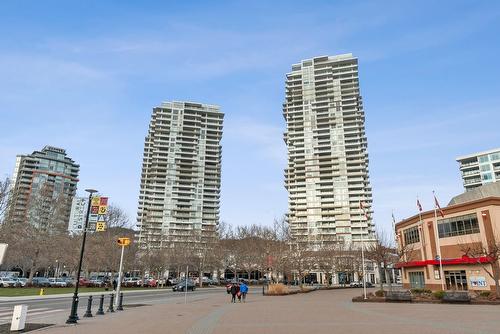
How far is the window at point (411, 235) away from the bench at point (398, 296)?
835 inches

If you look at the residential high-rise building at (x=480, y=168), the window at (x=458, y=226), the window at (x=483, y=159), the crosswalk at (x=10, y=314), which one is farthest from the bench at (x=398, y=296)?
the window at (x=483, y=159)

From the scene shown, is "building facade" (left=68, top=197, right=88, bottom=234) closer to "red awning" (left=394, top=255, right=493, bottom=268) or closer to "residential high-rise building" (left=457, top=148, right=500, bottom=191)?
"red awning" (left=394, top=255, right=493, bottom=268)

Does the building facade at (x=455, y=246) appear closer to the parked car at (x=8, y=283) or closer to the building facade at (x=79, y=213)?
the building facade at (x=79, y=213)

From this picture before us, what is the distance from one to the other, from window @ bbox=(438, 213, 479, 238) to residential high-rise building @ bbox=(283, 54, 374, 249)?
86.4 m

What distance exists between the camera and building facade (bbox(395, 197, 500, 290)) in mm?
38531

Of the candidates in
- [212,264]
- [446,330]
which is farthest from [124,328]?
[212,264]

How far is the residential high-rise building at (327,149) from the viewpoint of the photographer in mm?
140375

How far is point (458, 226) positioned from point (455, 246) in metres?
2.31

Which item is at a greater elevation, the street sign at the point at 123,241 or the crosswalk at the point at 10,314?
the street sign at the point at 123,241

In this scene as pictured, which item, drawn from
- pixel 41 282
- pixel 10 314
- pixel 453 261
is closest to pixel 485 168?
pixel 453 261

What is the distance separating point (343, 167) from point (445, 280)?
348ft

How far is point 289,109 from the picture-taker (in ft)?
552

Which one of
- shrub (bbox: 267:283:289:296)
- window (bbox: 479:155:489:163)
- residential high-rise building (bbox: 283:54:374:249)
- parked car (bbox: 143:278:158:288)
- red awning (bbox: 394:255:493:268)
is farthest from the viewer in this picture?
residential high-rise building (bbox: 283:54:374:249)

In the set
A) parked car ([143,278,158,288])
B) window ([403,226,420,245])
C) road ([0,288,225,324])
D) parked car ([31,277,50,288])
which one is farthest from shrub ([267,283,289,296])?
parked car ([31,277,50,288])
